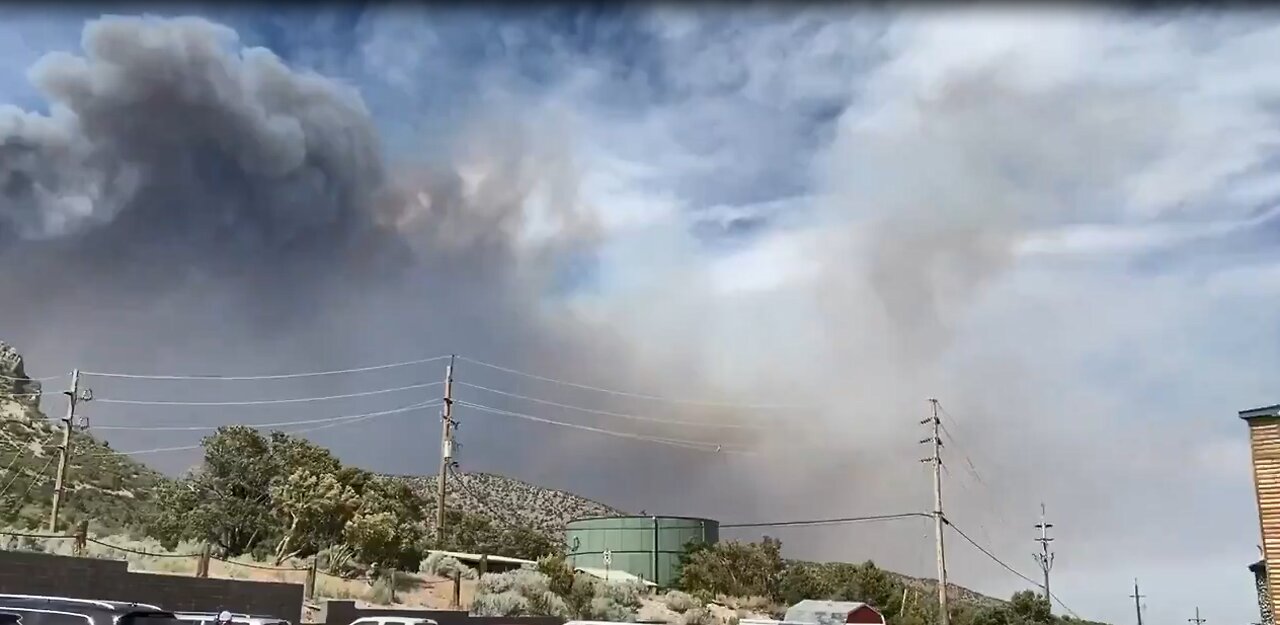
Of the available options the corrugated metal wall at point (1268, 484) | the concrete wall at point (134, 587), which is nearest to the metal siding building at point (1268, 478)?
the corrugated metal wall at point (1268, 484)

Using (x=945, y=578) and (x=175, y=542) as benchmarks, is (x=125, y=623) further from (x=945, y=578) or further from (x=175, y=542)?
(x=945, y=578)

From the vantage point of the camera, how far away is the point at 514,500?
4828 inches

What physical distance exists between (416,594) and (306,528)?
5.74m

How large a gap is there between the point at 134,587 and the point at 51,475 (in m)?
44.6

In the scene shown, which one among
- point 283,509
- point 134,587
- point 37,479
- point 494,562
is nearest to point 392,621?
point 134,587

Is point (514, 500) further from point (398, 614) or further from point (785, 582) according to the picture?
point (398, 614)

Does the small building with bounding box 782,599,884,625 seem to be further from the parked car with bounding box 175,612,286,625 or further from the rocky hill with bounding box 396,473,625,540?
the rocky hill with bounding box 396,473,625,540

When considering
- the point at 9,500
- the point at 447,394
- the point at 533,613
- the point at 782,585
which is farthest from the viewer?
the point at 782,585

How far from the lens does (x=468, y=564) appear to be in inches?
2314

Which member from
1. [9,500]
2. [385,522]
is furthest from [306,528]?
[9,500]

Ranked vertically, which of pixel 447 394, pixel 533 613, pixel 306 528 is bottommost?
pixel 533 613

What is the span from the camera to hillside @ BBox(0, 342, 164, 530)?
2037 inches

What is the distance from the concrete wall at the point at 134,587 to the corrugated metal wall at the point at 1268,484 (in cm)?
2485

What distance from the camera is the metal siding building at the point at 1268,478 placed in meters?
27.2
